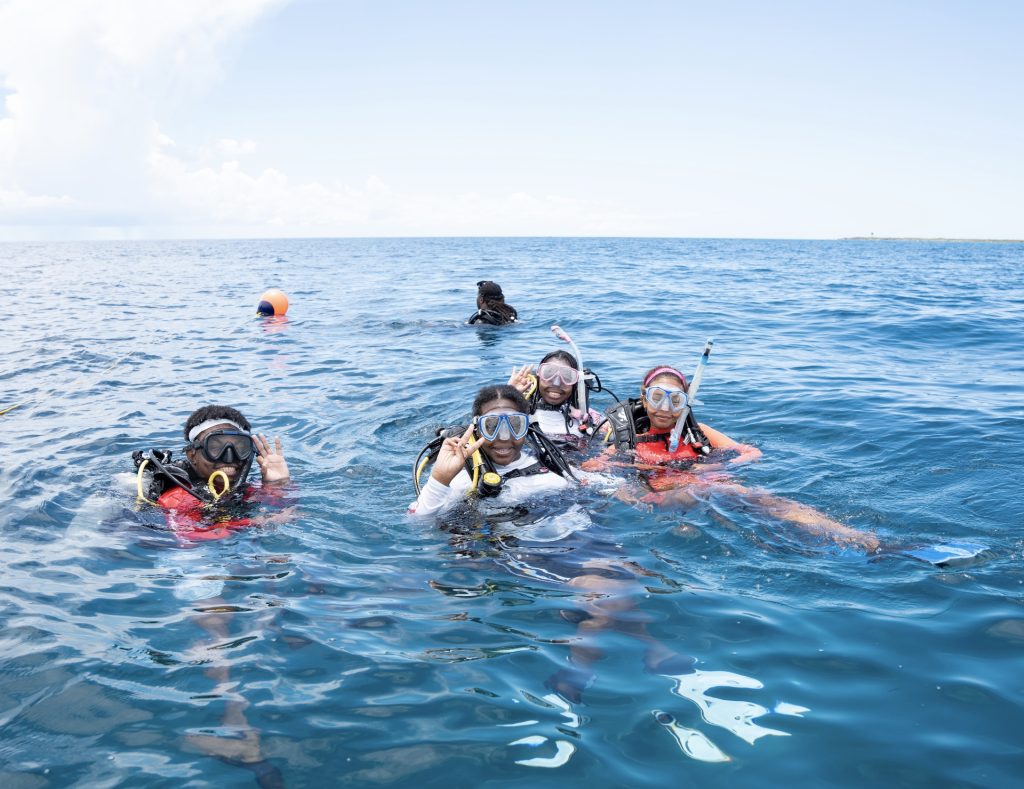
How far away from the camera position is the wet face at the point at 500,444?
17.3 feet

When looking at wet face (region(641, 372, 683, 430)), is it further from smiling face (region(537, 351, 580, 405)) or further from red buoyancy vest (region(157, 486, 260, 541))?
red buoyancy vest (region(157, 486, 260, 541))

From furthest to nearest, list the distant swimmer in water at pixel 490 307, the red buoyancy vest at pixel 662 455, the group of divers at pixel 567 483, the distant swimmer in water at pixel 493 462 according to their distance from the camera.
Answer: the distant swimmer in water at pixel 490 307 → the red buoyancy vest at pixel 662 455 → the distant swimmer in water at pixel 493 462 → the group of divers at pixel 567 483

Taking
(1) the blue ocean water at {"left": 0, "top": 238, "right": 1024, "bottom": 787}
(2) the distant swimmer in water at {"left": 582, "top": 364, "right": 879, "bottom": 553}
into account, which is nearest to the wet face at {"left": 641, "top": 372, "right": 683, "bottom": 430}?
(2) the distant swimmer in water at {"left": 582, "top": 364, "right": 879, "bottom": 553}

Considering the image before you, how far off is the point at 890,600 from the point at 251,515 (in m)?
4.26

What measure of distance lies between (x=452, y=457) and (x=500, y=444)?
411 millimetres

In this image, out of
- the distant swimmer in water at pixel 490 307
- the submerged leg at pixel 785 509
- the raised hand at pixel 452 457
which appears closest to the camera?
the submerged leg at pixel 785 509

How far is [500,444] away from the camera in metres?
5.27

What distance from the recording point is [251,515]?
5.42 metres

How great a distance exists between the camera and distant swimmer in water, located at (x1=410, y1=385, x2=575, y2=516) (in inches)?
201

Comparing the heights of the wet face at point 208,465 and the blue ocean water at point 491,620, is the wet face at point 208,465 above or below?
above

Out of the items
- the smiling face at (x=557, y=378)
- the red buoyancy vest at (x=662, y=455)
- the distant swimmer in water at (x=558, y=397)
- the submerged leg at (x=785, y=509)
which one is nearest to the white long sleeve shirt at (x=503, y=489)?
the submerged leg at (x=785, y=509)

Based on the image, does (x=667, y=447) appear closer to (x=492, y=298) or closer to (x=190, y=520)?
(x=190, y=520)

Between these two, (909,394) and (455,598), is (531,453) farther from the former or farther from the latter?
(909,394)

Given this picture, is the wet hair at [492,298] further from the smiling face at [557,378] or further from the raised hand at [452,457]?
the raised hand at [452,457]
